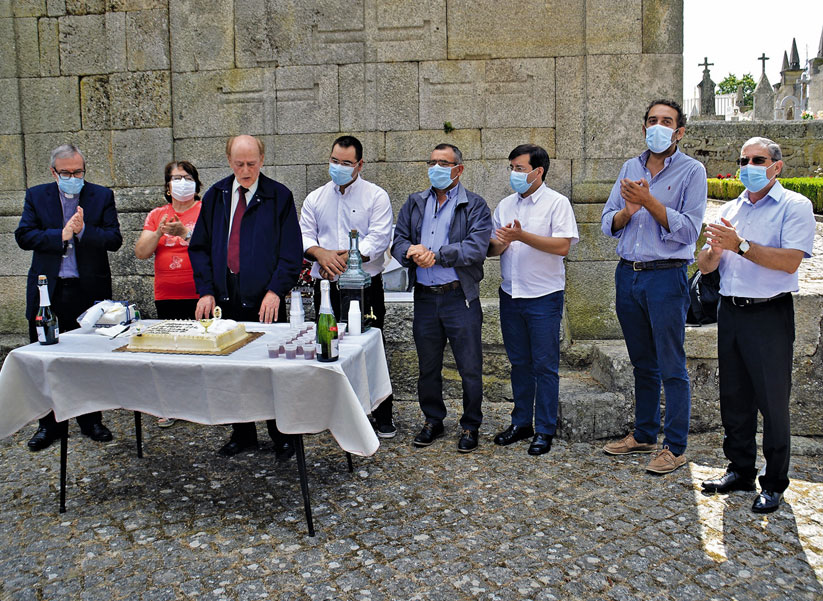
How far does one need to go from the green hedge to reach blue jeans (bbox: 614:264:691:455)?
407 inches

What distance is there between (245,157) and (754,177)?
9.29 ft

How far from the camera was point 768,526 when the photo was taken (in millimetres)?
3576

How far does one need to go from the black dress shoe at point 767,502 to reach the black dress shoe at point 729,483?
0.64 ft

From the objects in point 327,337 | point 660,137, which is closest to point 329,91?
point 660,137

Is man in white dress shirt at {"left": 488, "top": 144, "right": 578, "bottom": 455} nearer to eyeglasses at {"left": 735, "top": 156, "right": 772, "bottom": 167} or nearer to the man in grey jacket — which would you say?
the man in grey jacket

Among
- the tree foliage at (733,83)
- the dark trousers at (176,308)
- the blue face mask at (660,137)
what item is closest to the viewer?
the blue face mask at (660,137)

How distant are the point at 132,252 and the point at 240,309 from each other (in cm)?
259

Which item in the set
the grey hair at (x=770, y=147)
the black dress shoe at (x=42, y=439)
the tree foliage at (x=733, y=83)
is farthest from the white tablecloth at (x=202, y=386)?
the tree foliage at (x=733, y=83)

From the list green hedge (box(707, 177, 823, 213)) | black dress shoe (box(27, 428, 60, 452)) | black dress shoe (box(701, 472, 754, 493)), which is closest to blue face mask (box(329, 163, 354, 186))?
black dress shoe (box(27, 428, 60, 452))

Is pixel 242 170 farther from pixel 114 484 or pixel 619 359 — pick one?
pixel 619 359

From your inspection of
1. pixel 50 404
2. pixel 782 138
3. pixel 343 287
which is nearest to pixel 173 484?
pixel 50 404

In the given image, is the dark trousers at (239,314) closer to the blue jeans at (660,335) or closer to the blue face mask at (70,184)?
the blue face mask at (70,184)

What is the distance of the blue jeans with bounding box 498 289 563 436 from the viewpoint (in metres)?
4.57

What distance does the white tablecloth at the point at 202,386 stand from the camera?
3.36 m
